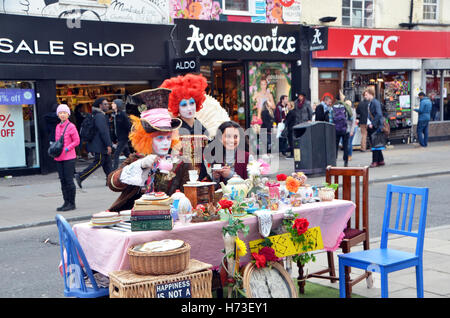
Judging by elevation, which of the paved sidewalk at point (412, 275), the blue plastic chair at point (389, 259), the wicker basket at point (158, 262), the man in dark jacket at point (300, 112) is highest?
the man in dark jacket at point (300, 112)

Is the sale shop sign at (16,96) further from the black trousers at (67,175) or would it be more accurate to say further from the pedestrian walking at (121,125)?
the black trousers at (67,175)

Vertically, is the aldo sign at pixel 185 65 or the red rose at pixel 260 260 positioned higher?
the aldo sign at pixel 185 65

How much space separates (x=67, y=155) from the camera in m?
9.97

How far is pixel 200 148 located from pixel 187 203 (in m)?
1.24

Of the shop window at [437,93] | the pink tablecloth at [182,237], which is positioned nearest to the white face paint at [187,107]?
the pink tablecloth at [182,237]

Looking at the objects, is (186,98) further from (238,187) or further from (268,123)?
(268,123)

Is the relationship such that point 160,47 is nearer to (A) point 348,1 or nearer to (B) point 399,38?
(A) point 348,1

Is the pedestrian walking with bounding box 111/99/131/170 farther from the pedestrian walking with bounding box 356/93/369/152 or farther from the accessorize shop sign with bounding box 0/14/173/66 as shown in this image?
the pedestrian walking with bounding box 356/93/369/152

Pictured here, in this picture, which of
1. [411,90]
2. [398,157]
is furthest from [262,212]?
[411,90]

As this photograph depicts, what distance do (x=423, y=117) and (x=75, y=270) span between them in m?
18.1

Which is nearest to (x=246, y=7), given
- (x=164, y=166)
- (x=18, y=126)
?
(x=18, y=126)

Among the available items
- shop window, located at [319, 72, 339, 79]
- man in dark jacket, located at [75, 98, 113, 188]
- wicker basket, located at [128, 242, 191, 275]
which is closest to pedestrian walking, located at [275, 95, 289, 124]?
shop window, located at [319, 72, 339, 79]

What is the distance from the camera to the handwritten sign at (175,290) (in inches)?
147

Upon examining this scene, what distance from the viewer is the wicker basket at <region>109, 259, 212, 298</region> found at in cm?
367
